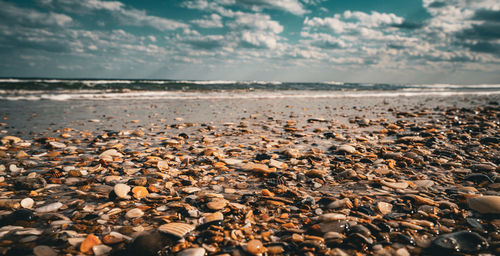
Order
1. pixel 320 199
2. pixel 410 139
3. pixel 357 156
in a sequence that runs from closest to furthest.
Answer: pixel 320 199 < pixel 357 156 < pixel 410 139

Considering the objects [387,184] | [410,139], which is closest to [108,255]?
[387,184]

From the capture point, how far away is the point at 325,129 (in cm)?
659

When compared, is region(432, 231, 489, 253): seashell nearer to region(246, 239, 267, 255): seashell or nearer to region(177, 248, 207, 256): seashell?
region(246, 239, 267, 255): seashell

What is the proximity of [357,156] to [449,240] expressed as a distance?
92.6 inches

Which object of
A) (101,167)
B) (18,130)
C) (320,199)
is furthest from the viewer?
(18,130)

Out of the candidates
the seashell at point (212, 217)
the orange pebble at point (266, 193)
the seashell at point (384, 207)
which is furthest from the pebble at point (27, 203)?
the seashell at point (384, 207)

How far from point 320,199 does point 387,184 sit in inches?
39.4

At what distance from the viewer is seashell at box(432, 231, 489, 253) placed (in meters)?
1.79

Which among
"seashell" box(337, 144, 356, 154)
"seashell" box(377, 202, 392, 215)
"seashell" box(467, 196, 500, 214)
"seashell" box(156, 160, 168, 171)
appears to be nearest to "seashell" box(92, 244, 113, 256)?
"seashell" box(156, 160, 168, 171)

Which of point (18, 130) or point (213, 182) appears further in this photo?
point (18, 130)

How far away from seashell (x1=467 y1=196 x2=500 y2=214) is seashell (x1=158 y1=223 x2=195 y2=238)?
269 cm

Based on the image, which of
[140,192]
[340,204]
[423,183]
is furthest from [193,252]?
[423,183]

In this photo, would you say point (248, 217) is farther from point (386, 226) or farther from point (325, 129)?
point (325, 129)

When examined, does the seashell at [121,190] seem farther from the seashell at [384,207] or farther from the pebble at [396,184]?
the pebble at [396,184]
